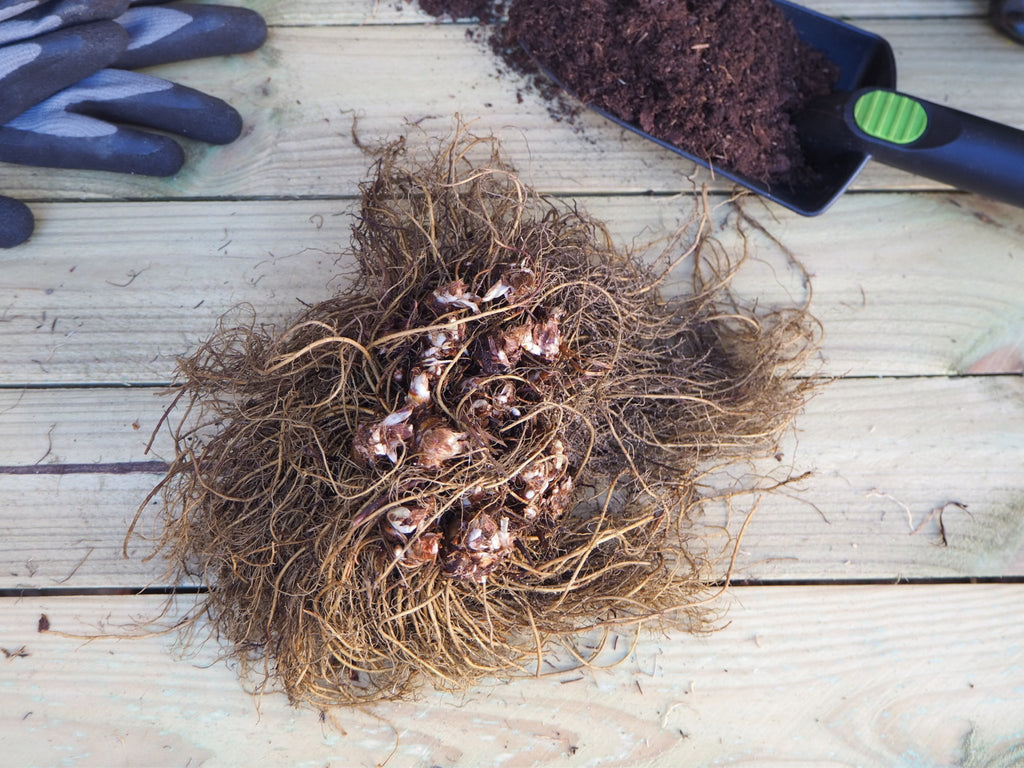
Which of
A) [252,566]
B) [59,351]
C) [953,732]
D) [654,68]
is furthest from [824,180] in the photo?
[59,351]

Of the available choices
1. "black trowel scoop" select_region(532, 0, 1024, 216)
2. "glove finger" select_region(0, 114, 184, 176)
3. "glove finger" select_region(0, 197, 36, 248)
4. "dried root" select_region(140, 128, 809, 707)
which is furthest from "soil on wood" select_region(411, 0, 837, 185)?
"glove finger" select_region(0, 197, 36, 248)

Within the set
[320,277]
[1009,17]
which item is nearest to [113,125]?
[320,277]

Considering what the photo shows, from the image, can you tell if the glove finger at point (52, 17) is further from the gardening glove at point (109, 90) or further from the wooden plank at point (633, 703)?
the wooden plank at point (633, 703)

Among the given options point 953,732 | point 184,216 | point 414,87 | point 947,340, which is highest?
point 414,87

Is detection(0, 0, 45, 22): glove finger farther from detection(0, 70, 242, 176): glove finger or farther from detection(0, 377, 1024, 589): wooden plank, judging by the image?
detection(0, 377, 1024, 589): wooden plank

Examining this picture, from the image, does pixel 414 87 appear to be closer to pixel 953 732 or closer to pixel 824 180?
pixel 824 180

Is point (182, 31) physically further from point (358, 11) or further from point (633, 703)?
point (633, 703)

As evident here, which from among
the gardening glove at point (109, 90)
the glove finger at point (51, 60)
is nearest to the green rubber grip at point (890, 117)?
the gardening glove at point (109, 90)
